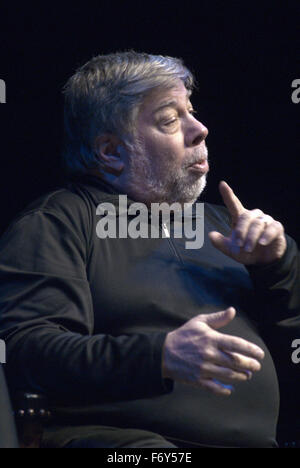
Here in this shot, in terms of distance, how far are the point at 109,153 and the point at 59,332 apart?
719 mm

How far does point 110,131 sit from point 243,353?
0.94 metres

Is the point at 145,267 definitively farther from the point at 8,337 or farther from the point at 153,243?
the point at 8,337

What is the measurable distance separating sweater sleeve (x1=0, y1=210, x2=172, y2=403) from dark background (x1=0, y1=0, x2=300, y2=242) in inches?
28.2

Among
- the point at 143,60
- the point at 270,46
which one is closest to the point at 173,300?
the point at 143,60

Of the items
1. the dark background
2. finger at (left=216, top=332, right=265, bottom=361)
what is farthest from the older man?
the dark background

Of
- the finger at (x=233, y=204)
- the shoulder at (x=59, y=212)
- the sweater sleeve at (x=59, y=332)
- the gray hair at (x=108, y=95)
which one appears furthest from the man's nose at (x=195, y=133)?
the sweater sleeve at (x=59, y=332)

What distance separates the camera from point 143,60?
1975 mm

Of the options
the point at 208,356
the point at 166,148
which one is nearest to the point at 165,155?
the point at 166,148

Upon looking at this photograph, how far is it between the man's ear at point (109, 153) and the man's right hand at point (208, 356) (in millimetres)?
757

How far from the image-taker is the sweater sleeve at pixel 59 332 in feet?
4.46

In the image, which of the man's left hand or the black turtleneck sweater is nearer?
the black turtleneck sweater

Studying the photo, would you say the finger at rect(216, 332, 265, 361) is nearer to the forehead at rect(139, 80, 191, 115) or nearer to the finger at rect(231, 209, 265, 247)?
the finger at rect(231, 209, 265, 247)

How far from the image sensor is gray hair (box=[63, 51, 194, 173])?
195 cm

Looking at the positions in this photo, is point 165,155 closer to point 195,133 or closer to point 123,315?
point 195,133
